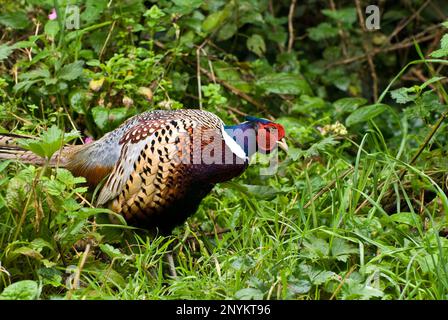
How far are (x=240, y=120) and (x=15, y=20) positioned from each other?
151 cm

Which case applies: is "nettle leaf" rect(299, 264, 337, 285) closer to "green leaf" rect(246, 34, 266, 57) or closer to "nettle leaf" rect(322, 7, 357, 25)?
"green leaf" rect(246, 34, 266, 57)

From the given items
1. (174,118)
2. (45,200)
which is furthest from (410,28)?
(45,200)

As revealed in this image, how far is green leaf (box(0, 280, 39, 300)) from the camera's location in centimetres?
341

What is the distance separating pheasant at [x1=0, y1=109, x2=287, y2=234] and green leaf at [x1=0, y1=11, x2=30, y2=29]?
3.85 feet

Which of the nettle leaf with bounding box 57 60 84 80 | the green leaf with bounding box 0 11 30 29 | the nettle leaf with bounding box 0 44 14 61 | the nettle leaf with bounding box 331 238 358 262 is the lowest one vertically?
the nettle leaf with bounding box 331 238 358 262

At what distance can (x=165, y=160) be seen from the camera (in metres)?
4.12

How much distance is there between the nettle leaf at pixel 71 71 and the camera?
5.07 meters

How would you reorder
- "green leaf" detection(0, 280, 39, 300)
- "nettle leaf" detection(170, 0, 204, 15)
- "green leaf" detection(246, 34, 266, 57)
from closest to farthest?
"green leaf" detection(0, 280, 39, 300)
"nettle leaf" detection(170, 0, 204, 15)
"green leaf" detection(246, 34, 266, 57)

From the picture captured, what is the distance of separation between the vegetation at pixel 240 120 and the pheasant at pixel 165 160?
0.12 m

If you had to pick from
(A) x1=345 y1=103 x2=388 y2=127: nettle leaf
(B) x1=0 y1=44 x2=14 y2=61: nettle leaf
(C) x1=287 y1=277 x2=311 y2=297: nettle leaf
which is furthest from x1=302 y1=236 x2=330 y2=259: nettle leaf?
(B) x1=0 y1=44 x2=14 y2=61: nettle leaf

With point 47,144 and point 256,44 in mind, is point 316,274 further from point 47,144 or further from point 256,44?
point 256,44

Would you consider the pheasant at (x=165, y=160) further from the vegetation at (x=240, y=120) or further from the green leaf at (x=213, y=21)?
the green leaf at (x=213, y=21)
